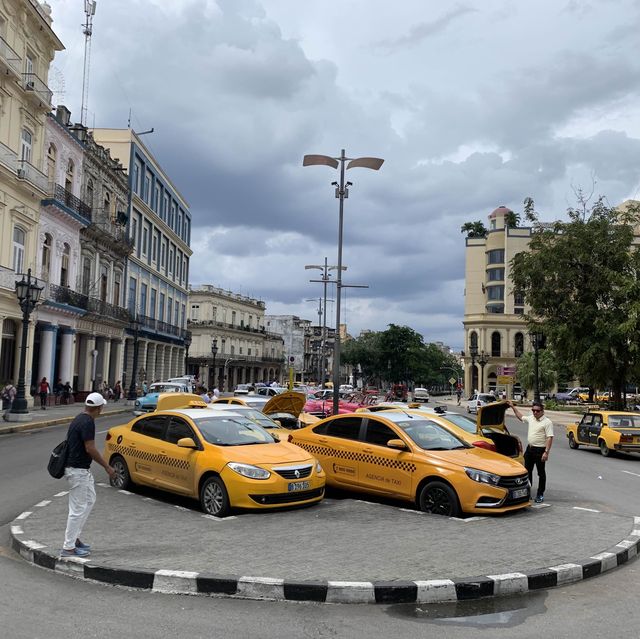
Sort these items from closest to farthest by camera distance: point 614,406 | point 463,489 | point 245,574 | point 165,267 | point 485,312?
point 245,574, point 463,489, point 614,406, point 165,267, point 485,312

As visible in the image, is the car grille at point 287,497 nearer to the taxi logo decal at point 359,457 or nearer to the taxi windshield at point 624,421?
the taxi logo decal at point 359,457

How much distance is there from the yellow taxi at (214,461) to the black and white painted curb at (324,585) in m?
2.69

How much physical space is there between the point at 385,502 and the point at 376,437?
1041 mm

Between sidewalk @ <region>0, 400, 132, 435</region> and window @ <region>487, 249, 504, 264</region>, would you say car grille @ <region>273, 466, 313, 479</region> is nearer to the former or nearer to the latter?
sidewalk @ <region>0, 400, 132, 435</region>

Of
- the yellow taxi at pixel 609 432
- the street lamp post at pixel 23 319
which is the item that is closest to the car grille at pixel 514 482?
the yellow taxi at pixel 609 432

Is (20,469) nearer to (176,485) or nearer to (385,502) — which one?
(176,485)

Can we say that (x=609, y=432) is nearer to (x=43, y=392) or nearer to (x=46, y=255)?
(x=43, y=392)

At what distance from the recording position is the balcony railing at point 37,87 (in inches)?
1210

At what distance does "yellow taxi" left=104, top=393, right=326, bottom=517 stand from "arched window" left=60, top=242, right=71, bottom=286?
28559mm

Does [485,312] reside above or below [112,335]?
above

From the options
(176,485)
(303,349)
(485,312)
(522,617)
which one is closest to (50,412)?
(176,485)

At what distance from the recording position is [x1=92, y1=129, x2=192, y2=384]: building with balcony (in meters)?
49.9

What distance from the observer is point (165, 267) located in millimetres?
62375

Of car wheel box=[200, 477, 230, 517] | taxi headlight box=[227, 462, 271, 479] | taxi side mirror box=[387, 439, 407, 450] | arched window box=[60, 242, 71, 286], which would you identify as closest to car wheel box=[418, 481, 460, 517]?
taxi side mirror box=[387, 439, 407, 450]
